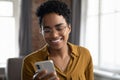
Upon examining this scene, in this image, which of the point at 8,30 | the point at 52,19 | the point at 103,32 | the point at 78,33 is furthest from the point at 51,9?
the point at 8,30

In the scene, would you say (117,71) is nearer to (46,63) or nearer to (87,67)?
(87,67)

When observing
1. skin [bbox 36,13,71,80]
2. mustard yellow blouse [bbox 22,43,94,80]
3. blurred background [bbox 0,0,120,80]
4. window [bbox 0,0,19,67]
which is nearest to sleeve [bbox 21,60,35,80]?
mustard yellow blouse [bbox 22,43,94,80]

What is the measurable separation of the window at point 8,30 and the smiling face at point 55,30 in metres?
2.86

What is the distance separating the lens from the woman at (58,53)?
988 mm

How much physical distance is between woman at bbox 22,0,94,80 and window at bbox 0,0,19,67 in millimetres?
2724

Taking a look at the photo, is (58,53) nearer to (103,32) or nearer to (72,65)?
(72,65)

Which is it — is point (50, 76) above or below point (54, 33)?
below

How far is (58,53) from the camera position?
1134 mm

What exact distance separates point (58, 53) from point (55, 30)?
178 mm

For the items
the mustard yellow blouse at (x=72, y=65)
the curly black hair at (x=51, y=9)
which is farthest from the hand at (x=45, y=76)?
the curly black hair at (x=51, y=9)

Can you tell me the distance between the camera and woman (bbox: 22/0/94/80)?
0.99 meters

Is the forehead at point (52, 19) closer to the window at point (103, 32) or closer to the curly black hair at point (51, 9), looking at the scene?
the curly black hair at point (51, 9)

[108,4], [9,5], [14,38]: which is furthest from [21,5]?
[108,4]

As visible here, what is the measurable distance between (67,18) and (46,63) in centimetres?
24
